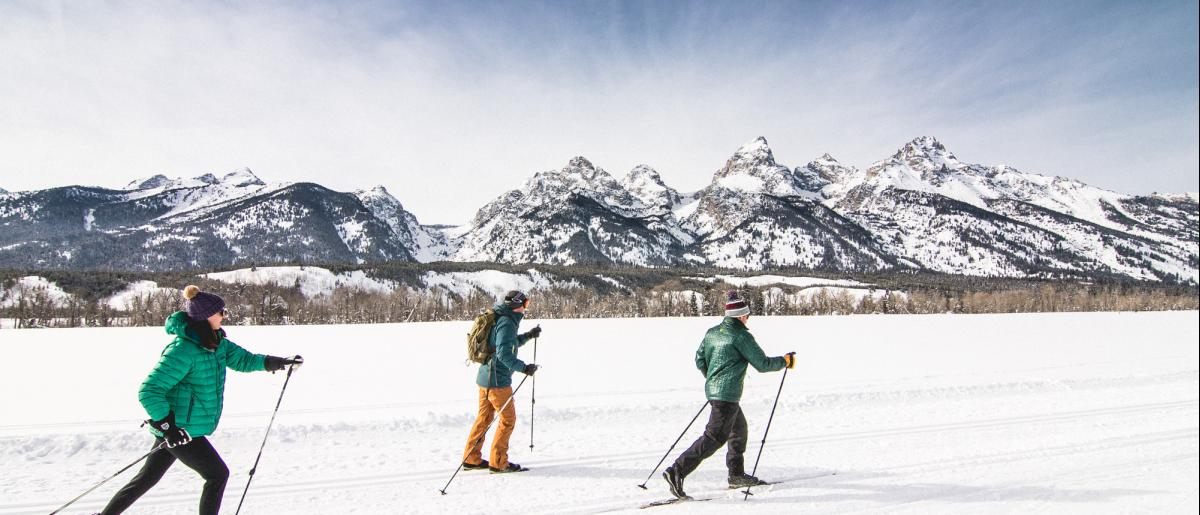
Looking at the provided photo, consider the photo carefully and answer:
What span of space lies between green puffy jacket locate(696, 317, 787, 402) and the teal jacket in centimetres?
201

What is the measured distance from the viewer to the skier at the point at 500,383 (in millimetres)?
5953

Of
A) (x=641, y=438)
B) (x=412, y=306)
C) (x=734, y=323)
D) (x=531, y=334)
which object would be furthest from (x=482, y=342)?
(x=412, y=306)

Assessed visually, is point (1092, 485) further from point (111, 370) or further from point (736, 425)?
point (111, 370)

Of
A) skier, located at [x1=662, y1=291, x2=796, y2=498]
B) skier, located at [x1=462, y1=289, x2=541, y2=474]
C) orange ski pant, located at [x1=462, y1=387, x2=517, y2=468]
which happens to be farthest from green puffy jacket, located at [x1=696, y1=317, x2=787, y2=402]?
orange ski pant, located at [x1=462, y1=387, x2=517, y2=468]

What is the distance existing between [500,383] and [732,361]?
101 inches

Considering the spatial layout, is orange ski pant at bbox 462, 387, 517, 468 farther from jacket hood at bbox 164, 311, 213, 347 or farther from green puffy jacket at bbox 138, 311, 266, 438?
jacket hood at bbox 164, 311, 213, 347

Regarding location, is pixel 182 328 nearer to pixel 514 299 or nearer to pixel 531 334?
pixel 514 299

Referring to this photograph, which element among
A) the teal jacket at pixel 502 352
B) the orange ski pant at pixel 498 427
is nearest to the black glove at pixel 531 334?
the teal jacket at pixel 502 352

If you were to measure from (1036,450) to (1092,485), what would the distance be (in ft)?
4.45

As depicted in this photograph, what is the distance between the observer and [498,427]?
6211mm

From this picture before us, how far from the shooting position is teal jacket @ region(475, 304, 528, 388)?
19.4 feet

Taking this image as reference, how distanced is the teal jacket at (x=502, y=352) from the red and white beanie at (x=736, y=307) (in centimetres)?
220

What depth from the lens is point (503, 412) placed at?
620 centimetres

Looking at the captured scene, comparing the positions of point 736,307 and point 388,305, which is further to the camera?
point 388,305
